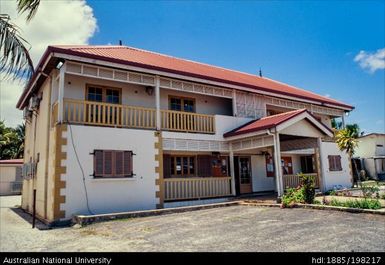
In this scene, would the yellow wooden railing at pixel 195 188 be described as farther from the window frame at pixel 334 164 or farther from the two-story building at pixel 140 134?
the window frame at pixel 334 164

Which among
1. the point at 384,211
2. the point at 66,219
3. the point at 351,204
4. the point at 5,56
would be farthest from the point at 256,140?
the point at 5,56

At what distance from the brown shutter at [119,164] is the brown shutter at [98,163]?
21.6 inches

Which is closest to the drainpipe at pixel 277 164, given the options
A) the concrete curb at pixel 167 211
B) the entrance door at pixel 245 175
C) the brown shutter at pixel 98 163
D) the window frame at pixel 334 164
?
the concrete curb at pixel 167 211

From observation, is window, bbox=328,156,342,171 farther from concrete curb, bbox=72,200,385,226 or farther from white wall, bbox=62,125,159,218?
white wall, bbox=62,125,159,218

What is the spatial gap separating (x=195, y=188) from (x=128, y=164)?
11.4 ft

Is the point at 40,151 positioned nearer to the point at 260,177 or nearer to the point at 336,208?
the point at 260,177

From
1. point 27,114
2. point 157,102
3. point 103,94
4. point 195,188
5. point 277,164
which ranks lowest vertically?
point 195,188

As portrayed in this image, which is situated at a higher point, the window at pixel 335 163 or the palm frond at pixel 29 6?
the palm frond at pixel 29 6

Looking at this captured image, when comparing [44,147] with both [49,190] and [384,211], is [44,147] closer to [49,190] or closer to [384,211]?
[49,190]

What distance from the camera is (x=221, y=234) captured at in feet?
24.8

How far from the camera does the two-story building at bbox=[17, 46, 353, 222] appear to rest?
36.3 feet

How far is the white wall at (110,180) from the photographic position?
10742 millimetres

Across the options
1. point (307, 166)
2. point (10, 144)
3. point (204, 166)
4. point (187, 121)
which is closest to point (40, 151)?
point (187, 121)

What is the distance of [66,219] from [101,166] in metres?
2.09
